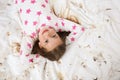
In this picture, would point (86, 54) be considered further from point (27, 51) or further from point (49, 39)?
point (27, 51)

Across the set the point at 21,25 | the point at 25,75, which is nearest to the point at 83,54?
the point at 25,75

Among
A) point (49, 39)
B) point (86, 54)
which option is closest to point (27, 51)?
point (49, 39)

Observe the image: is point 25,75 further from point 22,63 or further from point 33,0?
point 33,0

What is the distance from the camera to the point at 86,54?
46.2 inches

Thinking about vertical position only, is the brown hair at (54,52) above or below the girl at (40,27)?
below

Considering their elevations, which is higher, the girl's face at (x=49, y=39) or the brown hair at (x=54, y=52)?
the girl's face at (x=49, y=39)

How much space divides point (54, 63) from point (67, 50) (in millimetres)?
118

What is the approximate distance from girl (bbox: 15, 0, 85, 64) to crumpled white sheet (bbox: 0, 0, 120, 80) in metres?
0.05

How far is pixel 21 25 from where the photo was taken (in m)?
1.35

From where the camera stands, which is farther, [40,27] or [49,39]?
[40,27]

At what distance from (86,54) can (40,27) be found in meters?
0.35

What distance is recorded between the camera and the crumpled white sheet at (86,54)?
1.11m

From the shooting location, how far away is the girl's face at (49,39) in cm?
117

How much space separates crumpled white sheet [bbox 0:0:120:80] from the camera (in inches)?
43.8
